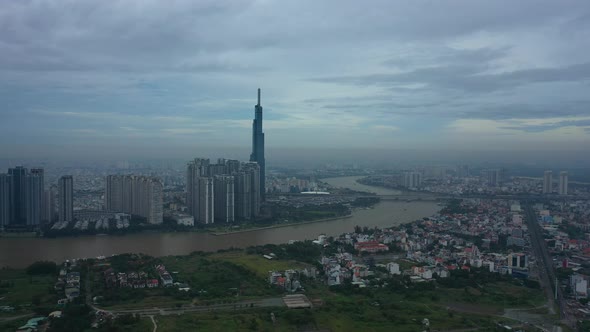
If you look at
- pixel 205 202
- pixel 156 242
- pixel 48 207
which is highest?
pixel 205 202

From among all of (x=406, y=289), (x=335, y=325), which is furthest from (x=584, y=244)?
(x=335, y=325)

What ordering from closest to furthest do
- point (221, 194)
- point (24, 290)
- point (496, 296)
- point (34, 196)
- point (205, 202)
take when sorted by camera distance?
point (24, 290) → point (496, 296) → point (34, 196) → point (205, 202) → point (221, 194)

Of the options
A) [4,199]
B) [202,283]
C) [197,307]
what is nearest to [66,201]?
[4,199]

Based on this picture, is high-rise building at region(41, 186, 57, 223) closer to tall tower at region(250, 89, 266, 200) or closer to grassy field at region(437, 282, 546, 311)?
tall tower at region(250, 89, 266, 200)

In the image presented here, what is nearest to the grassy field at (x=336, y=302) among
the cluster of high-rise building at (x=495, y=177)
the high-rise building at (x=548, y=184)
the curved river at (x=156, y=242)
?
the curved river at (x=156, y=242)

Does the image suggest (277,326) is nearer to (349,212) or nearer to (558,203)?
(349,212)

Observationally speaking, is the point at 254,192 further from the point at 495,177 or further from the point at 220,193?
the point at 495,177

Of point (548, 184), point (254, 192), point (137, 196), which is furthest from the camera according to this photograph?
point (548, 184)
